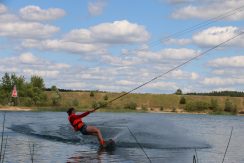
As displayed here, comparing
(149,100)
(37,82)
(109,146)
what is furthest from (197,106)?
(109,146)

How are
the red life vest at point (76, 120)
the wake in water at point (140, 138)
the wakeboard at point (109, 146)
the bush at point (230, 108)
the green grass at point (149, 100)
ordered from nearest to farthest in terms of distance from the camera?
the red life vest at point (76, 120) < the wakeboard at point (109, 146) < the wake in water at point (140, 138) < the bush at point (230, 108) < the green grass at point (149, 100)

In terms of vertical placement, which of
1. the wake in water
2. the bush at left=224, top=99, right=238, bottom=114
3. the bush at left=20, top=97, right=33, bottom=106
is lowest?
the wake in water

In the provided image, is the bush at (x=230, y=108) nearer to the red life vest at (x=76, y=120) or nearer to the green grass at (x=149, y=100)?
the green grass at (x=149, y=100)

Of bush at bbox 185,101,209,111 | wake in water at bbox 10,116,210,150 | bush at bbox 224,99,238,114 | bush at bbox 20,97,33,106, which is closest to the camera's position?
wake in water at bbox 10,116,210,150

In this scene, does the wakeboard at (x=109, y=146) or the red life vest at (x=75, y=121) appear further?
the wakeboard at (x=109, y=146)

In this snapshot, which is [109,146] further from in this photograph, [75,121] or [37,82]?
[37,82]

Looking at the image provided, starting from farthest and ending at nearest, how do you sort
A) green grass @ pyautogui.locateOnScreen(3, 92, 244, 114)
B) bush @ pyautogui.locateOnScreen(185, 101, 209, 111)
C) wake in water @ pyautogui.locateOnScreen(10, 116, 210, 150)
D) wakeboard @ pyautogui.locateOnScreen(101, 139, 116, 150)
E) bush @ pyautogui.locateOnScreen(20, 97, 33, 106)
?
green grass @ pyautogui.locateOnScreen(3, 92, 244, 114) → bush @ pyautogui.locateOnScreen(185, 101, 209, 111) → bush @ pyautogui.locateOnScreen(20, 97, 33, 106) → wake in water @ pyautogui.locateOnScreen(10, 116, 210, 150) → wakeboard @ pyautogui.locateOnScreen(101, 139, 116, 150)

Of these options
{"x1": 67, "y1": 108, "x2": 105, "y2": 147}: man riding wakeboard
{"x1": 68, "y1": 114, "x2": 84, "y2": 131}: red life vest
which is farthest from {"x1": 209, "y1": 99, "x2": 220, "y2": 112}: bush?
{"x1": 68, "y1": 114, "x2": 84, "y2": 131}: red life vest

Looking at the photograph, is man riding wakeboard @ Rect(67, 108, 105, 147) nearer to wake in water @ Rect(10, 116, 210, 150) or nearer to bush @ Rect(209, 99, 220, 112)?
wake in water @ Rect(10, 116, 210, 150)

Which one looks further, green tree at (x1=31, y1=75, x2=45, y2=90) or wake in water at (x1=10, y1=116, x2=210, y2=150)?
green tree at (x1=31, y1=75, x2=45, y2=90)

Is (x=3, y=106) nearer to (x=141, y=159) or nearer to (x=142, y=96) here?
(x=142, y=96)

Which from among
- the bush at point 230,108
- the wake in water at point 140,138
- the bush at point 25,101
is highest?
the bush at point 25,101

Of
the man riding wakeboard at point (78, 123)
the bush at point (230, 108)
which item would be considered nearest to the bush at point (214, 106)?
the bush at point (230, 108)

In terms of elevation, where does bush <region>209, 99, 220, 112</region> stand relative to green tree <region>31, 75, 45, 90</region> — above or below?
below
